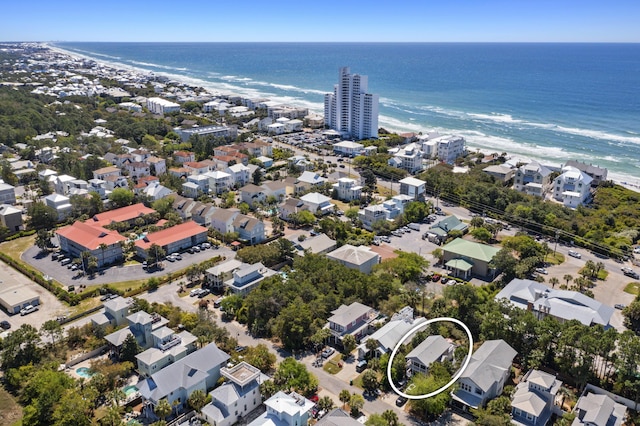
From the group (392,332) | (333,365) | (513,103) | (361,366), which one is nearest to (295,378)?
(333,365)

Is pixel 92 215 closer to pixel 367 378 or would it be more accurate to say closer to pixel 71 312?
pixel 71 312

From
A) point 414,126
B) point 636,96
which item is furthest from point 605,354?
point 636,96

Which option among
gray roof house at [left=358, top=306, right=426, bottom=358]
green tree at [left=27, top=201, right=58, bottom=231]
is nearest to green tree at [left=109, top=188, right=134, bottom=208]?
green tree at [left=27, top=201, right=58, bottom=231]

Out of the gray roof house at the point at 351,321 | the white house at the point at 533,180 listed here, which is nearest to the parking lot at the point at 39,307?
the gray roof house at the point at 351,321

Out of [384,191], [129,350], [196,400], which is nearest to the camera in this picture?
[196,400]

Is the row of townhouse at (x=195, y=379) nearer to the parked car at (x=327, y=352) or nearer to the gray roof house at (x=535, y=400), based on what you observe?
the parked car at (x=327, y=352)

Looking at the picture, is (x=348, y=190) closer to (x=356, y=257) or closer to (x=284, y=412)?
(x=356, y=257)
